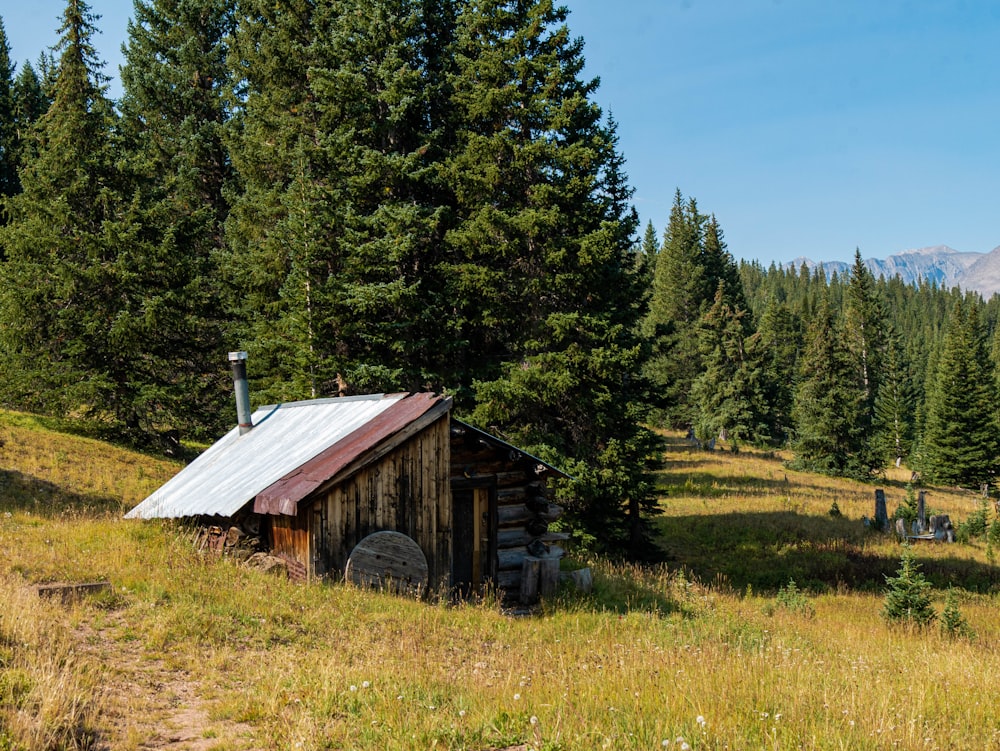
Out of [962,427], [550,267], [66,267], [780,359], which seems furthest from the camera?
[780,359]

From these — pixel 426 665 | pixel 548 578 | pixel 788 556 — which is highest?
pixel 426 665

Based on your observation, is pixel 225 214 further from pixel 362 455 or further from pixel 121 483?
pixel 362 455

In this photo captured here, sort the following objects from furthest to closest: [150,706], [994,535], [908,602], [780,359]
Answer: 1. [780,359]
2. [994,535]
3. [908,602]
4. [150,706]

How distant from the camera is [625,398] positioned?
2266 cm

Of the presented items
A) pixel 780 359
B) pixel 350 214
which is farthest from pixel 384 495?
pixel 780 359

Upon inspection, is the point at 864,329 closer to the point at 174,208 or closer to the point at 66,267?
the point at 174,208

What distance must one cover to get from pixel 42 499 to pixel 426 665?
15336mm

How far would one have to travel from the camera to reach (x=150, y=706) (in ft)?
24.0

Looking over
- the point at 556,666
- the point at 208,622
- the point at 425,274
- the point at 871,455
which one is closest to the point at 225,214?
the point at 425,274

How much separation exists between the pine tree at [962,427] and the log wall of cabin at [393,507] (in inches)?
2145

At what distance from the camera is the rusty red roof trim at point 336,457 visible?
11.8 m

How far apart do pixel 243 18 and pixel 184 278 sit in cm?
1445

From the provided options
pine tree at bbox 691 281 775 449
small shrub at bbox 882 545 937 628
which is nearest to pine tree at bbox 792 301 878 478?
pine tree at bbox 691 281 775 449

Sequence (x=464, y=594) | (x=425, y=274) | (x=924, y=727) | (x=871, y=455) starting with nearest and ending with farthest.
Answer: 1. (x=924, y=727)
2. (x=464, y=594)
3. (x=425, y=274)
4. (x=871, y=455)
